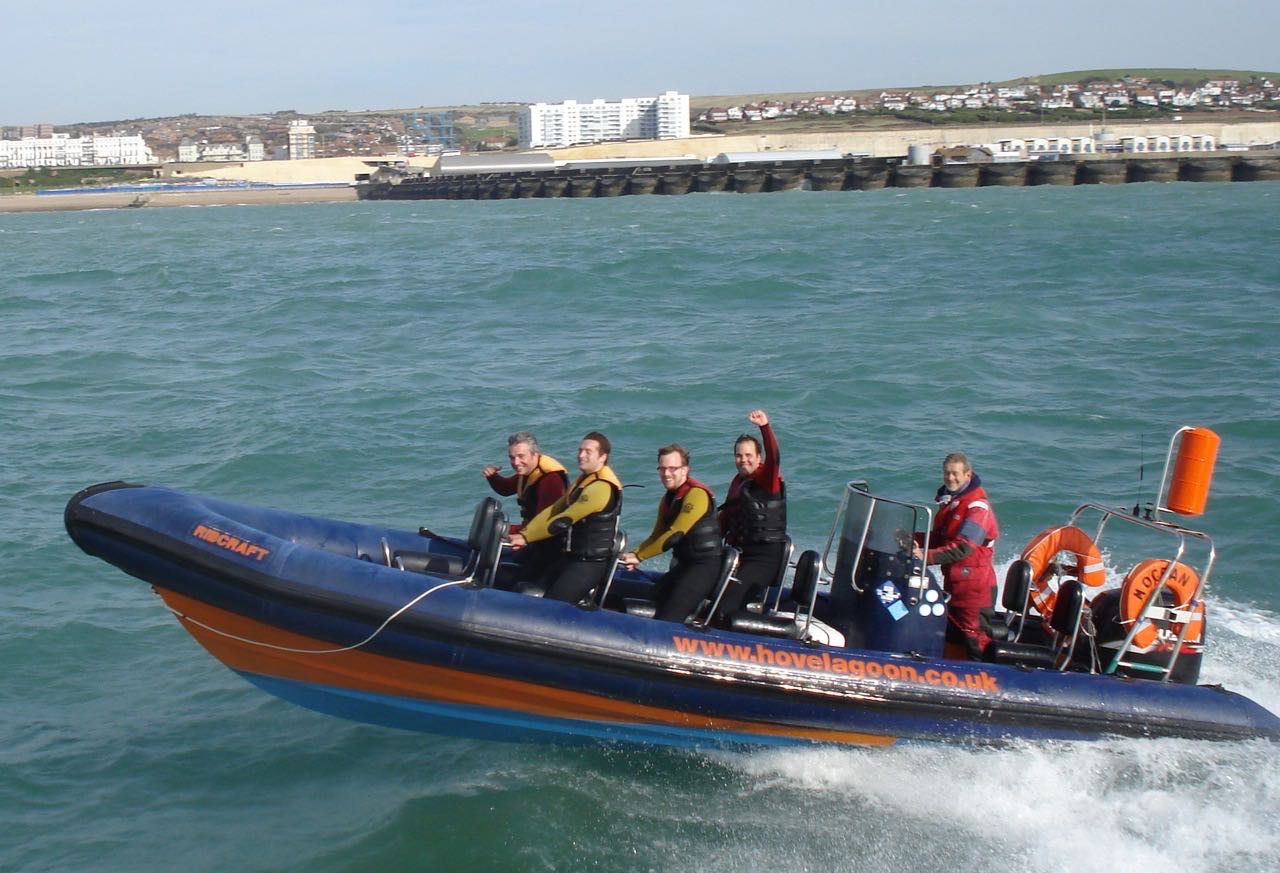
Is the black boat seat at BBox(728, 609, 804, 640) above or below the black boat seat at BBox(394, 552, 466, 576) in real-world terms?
below

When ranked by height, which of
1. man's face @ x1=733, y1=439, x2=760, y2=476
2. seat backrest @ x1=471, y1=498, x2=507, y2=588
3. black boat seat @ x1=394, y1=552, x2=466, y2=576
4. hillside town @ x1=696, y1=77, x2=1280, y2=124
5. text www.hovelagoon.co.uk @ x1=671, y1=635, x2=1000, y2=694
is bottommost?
text www.hovelagoon.co.uk @ x1=671, y1=635, x2=1000, y2=694

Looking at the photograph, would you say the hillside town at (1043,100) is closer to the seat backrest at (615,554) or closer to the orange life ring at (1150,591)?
the orange life ring at (1150,591)

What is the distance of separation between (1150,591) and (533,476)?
3140 millimetres

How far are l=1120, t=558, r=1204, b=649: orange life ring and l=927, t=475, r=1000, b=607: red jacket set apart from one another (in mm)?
655

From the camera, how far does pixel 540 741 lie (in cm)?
630

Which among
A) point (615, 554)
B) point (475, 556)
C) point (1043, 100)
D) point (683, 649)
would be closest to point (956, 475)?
point (683, 649)

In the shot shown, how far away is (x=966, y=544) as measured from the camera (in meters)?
6.12

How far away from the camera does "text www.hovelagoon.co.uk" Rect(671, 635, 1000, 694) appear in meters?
5.90

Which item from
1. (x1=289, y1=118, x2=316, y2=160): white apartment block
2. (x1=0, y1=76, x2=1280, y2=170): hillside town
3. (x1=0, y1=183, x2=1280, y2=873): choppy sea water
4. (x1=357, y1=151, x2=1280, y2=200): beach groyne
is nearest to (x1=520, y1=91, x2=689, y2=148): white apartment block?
(x1=0, y1=76, x2=1280, y2=170): hillside town

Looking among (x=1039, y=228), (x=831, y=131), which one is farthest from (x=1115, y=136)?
(x=1039, y=228)

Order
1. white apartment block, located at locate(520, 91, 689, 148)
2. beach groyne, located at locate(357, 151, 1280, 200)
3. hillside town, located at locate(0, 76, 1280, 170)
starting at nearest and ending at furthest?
1. beach groyne, located at locate(357, 151, 1280, 200)
2. hillside town, located at locate(0, 76, 1280, 170)
3. white apartment block, located at locate(520, 91, 689, 148)

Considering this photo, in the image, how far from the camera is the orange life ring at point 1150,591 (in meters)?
6.17

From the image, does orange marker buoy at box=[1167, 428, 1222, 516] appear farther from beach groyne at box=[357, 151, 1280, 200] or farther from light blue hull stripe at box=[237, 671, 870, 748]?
beach groyne at box=[357, 151, 1280, 200]

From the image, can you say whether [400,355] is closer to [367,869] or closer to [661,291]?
[661,291]
